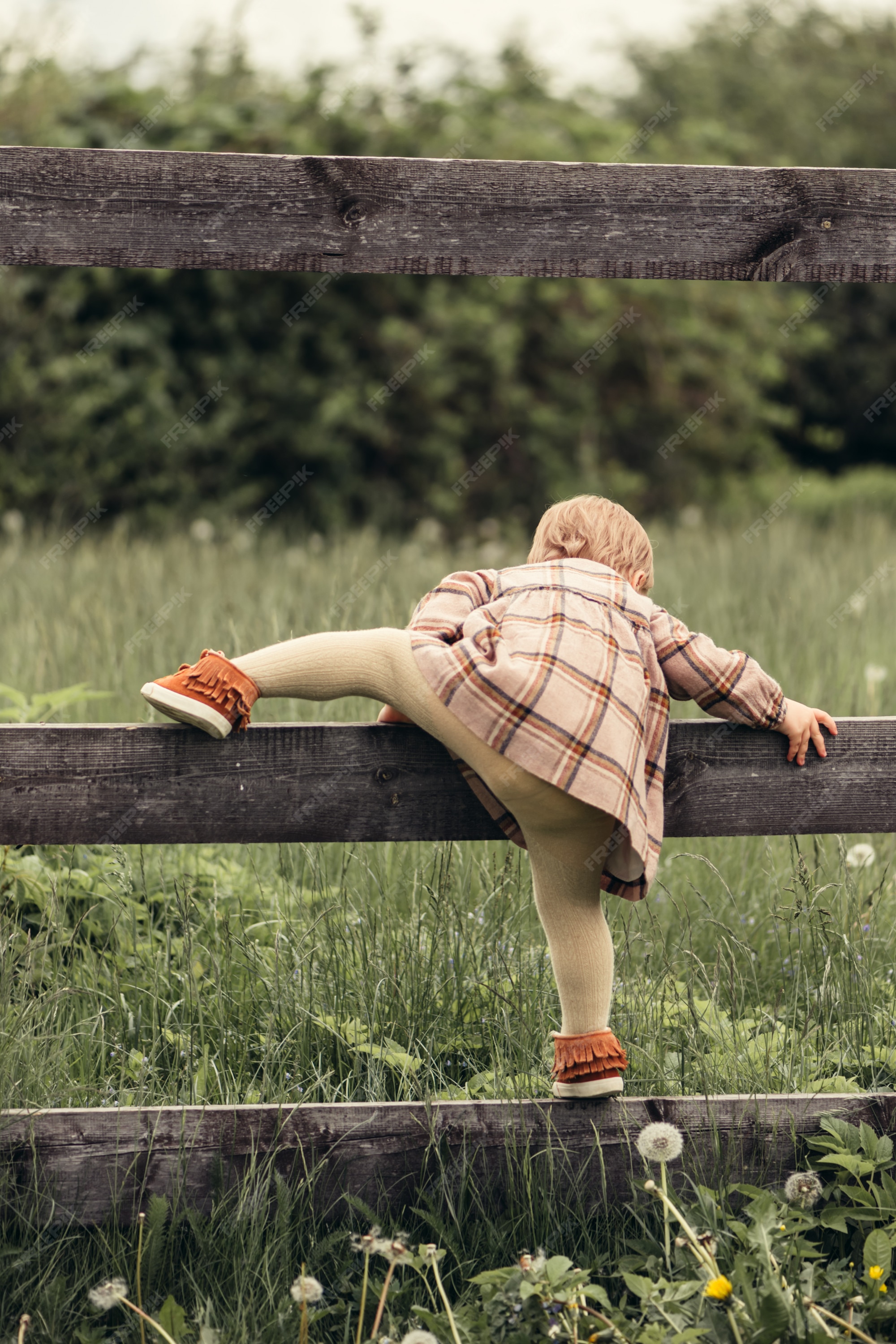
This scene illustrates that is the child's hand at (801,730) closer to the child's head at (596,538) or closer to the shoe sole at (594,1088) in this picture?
the child's head at (596,538)

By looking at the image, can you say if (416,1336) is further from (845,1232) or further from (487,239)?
(487,239)

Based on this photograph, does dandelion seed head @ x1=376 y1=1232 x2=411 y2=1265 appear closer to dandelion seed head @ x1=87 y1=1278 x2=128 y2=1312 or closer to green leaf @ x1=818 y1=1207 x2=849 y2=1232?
dandelion seed head @ x1=87 y1=1278 x2=128 y2=1312

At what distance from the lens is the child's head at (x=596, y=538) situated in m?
2.09

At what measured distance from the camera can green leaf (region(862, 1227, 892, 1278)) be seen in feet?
5.89

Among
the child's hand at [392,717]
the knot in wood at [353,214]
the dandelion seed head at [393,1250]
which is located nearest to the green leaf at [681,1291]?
the dandelion seed head at [393,1250]

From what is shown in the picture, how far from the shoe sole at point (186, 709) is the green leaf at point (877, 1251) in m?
1.27

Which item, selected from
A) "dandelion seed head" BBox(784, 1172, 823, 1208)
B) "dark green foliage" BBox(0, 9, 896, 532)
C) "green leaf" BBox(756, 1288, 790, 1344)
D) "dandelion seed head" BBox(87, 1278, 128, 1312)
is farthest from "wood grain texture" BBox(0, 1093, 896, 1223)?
"dark green foliage" BBox(0, 9, 896, 532)

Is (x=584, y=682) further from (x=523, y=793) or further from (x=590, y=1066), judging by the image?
(x=590, y=1066)

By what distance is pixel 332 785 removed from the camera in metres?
1.97

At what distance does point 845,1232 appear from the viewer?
1920 mm

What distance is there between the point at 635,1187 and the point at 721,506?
891 centimetres

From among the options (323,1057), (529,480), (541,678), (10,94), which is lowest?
(323,1057)

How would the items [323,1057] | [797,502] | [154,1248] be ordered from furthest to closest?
[797,502]
[323,1057]
[154,1248]

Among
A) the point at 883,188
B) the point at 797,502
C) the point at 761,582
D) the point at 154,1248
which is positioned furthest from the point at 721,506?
the point at 154,1248
